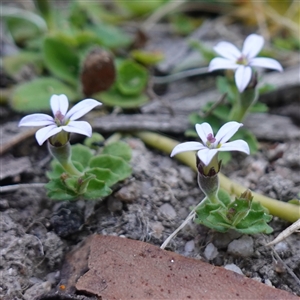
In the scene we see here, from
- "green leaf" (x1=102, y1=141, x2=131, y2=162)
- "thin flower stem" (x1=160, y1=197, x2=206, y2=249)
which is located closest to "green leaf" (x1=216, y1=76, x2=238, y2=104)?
"green leaf" (x1=102, y1=141, x2=131, y2=162)

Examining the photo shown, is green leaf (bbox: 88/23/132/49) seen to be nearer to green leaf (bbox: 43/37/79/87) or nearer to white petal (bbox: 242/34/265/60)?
green leaf (bbox: 43/37/79/87)

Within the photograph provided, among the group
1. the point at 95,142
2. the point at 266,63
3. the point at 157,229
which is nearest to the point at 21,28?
the point at 95,142

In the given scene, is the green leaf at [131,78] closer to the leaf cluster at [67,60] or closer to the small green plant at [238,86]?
the leaf cluster at [67,60]

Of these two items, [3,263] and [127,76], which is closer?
[3,263]

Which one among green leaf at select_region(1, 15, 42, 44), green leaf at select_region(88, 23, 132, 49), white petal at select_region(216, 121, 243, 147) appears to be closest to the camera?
white petal at select_region(216, 121, 243, 147)

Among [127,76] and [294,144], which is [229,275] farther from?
[127,76]

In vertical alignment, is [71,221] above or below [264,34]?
below

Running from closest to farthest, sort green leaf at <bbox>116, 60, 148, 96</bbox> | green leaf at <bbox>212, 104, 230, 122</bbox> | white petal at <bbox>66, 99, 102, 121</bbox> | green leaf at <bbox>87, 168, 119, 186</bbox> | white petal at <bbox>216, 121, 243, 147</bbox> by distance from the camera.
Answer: white petal at <bbox>216, 121, 243, 147</bbox>, white petal at <bbox>66, 99, 102, 121</bbox>, green leaf at <bbox>87, 168, 119, 186</bbox>, green leaf at <bbox>212, 104, 230, 122</bbox>, green leaf at <bbox>116, 60, 148, 96</bbox>

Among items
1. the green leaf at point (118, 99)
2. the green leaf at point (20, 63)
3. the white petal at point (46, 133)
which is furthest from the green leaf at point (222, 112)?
the green leaf at point (20, 63)

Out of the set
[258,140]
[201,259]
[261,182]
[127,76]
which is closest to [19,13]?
[127,76]
